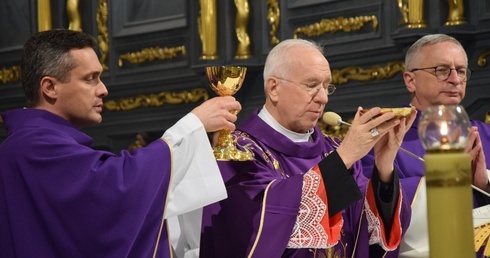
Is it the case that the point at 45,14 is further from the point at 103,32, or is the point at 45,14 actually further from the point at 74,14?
the point at 103,32

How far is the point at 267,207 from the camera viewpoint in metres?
3.75

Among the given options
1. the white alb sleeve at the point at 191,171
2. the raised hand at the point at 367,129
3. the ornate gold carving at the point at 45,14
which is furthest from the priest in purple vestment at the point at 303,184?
the ornate gold carving at the point at 45,14

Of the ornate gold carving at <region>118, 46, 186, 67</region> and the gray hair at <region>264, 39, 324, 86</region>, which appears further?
the ornate gold carving at <region>118, 46, 186, 67</region>

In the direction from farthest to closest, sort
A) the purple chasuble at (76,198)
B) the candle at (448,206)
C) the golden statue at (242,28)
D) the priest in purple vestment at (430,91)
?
the golden statue at (242,28) → the priest in purple vestment at (430,91) → the purple chasuble at (76,198) → the candle at (448,206)

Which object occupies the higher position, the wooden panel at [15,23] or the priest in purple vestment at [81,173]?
the wooden panel at [15,23]

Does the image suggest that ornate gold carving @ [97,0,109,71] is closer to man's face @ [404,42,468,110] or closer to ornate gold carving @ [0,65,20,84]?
ornate gold carving @ [0,65,20,84]

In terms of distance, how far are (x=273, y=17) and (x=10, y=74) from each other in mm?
2886

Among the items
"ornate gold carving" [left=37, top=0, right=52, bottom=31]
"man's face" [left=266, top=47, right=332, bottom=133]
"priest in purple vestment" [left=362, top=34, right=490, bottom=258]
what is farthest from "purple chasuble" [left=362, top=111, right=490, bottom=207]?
"ornate gold carving" [left=37, top=0, right=52, bottom=31]

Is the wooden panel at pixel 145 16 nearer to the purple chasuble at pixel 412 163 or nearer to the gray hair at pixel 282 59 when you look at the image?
the purple chasuble at pixel 412 163

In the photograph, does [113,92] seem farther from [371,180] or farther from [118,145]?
[371,180]

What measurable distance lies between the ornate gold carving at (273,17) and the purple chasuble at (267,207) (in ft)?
7.92

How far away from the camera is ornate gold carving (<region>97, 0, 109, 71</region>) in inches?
303

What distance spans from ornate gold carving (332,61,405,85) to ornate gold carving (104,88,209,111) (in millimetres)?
1289

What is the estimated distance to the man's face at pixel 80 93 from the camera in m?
3.47
